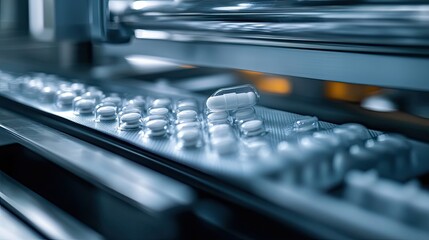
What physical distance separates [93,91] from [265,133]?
1.34 ft

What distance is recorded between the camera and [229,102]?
72 cm

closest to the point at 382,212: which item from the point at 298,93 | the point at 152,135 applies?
the point at 152,135

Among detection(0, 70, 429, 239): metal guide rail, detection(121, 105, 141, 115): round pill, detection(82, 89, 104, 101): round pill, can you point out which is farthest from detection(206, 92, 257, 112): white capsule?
detection(82, 89, 104, 101): round pill

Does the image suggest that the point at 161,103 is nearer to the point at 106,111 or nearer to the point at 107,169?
the point at 106,111

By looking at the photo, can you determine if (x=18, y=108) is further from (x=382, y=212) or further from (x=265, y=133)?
(x=382, y=212)

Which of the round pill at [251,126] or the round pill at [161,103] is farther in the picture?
the round pill at [161,103]

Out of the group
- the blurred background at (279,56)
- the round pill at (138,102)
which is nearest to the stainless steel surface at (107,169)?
the blurred background at (279,56)

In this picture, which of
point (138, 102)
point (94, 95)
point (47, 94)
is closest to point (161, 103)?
point (138, 102)

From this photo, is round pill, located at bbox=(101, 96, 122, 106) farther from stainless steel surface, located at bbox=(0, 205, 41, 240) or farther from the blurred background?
stainless steel surface, located at bbox=(0, 205, 41, 240)

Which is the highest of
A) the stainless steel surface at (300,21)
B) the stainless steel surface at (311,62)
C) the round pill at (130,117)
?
the stainless steel surface at (300,21)

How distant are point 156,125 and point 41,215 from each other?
18 centimetres

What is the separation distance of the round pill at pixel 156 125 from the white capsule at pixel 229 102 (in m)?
0.10

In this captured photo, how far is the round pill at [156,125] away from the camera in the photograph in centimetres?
63

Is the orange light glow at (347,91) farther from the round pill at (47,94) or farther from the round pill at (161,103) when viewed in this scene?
the round pill at (47,94)
